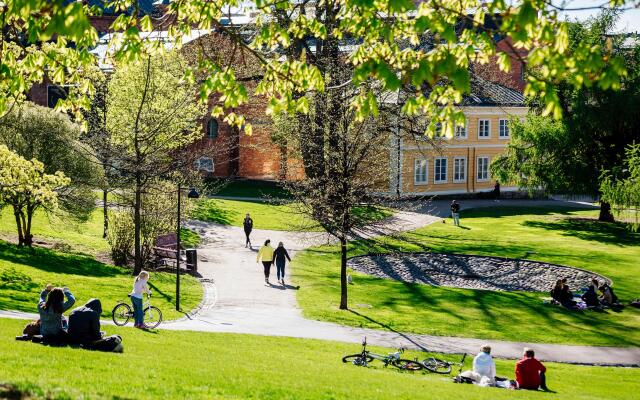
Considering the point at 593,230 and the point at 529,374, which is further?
the point at 593,230

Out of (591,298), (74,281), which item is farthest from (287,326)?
(591,298)

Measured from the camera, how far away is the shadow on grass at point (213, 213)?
4338 centimetres

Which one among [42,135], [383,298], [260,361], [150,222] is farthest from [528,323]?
[42,135]

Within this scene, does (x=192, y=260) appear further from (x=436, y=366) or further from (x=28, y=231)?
(x=436, y=366)

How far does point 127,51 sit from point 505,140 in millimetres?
52928

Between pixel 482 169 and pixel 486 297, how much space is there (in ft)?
109

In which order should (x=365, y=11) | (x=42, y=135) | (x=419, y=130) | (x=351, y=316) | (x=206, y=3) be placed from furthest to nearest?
(x=419, y=130) → (x=42, y=135) → (x=351, y=316) → (x=206, y=3) → (x=365, y=11)

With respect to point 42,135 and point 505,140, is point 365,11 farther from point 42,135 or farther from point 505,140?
point 505,140

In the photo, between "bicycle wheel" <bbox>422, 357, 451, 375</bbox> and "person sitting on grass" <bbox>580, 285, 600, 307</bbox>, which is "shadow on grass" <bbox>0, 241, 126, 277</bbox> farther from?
"person sitting on grass" <bbox>580, 285, 600, 307</bbox>

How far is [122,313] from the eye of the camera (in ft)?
70.2

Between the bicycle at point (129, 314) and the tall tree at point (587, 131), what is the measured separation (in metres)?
31.0

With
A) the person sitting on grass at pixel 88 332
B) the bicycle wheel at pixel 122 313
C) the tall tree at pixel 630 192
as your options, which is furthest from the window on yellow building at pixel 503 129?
the person sitting on grass at pixel 88 332

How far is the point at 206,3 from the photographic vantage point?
1237 centimetres

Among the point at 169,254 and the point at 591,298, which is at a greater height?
the point at 169,254
